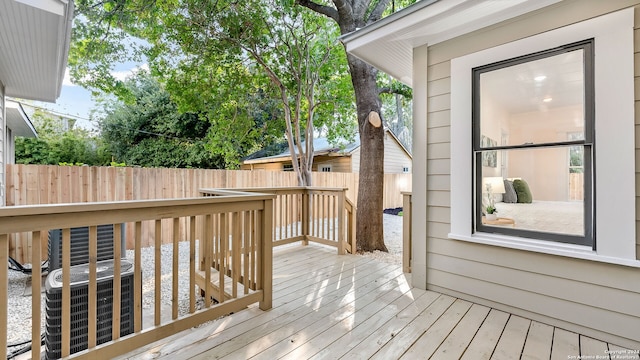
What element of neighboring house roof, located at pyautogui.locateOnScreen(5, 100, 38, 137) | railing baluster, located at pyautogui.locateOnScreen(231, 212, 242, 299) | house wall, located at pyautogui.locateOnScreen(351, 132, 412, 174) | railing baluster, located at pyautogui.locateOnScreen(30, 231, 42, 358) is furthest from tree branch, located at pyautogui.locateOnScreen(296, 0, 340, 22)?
house wall, located at pyautogui.locateOnScreen(351, 132, 412, 174)

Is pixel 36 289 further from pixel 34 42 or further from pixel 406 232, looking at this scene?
pixel 406 232

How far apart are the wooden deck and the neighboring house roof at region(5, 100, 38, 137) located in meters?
6.60

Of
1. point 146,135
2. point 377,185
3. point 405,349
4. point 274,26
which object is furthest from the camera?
point 146,135

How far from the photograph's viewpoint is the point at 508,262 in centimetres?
244

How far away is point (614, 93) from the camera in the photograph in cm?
199

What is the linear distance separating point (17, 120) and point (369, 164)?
7800 millimetres

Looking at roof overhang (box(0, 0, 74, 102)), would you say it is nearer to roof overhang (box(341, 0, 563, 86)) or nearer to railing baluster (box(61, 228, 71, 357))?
railing baluster (box(61, 228, 71, 357))

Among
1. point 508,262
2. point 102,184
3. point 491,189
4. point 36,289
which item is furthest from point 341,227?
point 102,184

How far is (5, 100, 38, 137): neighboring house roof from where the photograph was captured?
5.72 metres

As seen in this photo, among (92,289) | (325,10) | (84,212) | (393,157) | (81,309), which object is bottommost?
(81,309)

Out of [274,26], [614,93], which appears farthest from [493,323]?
[274,26]

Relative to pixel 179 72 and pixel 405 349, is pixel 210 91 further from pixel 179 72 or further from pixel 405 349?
pixel 405 349

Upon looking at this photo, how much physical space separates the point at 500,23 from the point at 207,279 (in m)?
3.12

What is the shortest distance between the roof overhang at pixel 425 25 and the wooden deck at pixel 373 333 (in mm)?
2437
